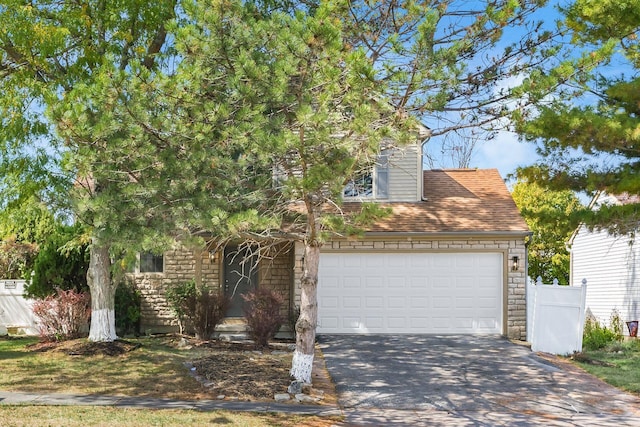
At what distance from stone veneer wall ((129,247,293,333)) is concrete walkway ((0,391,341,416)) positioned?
6.95 meters

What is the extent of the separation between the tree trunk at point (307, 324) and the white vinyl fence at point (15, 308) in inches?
373

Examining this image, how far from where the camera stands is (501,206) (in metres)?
16.7

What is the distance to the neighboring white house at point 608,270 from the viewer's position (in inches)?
707

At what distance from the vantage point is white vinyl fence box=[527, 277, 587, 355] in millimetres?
13523

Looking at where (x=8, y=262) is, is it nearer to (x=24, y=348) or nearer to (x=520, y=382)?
(x=24, y=348)

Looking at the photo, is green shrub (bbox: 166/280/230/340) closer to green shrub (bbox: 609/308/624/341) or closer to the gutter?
the gutter

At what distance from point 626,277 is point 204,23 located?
1420 centimetres

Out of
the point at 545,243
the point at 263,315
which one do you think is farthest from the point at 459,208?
the point at 545,243

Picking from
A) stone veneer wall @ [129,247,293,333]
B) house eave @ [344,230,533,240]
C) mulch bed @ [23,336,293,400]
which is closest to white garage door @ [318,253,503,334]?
house eave @ [344,230,533,240]

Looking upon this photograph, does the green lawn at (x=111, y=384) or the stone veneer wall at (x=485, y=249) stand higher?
the stone veneer wall at (x=485, y=249)

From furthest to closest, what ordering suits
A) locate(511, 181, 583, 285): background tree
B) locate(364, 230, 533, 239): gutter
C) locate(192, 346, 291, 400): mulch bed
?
locate(511, 181, 583, 285): background tree < locate(364, 230, 533, 239): gutter < locate(192, 346, 291, 400): mulch bed

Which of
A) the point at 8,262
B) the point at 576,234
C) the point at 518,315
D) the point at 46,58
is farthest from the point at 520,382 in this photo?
the point at 8,262

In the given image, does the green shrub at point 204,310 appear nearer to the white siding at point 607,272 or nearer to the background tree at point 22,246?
the background tree at point 22,246

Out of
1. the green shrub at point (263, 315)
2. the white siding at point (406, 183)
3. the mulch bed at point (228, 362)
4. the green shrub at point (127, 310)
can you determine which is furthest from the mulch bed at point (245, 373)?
the white siding at point (406, 183)
